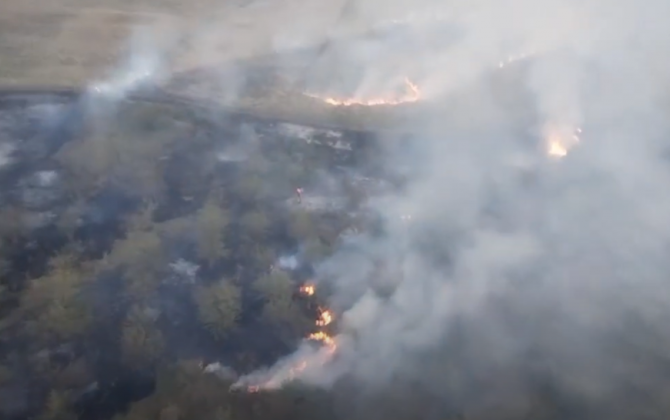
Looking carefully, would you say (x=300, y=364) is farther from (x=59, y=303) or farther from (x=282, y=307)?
(x=59, y=303)

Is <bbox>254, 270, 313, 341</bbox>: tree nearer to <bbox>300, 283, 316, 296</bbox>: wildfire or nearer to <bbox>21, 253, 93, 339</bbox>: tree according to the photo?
<bbox>300, 283, 316, 296</bbox>: wildfire

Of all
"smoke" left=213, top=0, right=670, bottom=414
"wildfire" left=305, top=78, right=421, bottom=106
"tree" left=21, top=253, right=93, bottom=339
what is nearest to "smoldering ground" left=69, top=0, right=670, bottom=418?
"smoke" left=213, top=0, right=670, bottom=414

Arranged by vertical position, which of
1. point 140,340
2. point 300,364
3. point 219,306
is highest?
point 140,340

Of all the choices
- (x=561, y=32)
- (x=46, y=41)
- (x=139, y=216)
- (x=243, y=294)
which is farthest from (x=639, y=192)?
(x=46, y=41)

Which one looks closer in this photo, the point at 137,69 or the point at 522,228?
the point at 522,228

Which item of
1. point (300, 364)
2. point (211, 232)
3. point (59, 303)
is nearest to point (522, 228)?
point (300, 364)

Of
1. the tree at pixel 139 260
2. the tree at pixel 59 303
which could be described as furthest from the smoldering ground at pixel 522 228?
the tree at pixel 59 303

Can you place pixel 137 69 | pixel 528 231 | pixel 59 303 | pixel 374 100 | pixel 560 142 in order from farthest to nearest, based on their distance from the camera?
1. pixel 137 69
2. pixel 374 100
3. pixel 560 142
4. pixel 528 231
5. pixel 59 303
